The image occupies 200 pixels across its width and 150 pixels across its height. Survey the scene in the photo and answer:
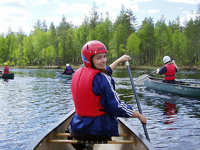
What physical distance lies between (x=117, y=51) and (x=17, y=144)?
54.3 meters

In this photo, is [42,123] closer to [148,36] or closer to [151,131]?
[151,131]

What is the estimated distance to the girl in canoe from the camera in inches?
99.1

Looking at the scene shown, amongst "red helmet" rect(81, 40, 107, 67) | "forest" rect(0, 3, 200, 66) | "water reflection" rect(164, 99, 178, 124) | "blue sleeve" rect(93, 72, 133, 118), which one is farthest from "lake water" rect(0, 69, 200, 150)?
"forest" rect(0, 3, 200, 66)

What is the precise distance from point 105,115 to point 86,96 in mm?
334

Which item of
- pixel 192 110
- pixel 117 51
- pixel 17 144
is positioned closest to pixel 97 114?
pixel 17 144

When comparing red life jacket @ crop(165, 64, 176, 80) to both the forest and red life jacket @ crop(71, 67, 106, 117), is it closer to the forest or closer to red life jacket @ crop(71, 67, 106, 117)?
red life jacket @ crop(71, 67, 106, 117)

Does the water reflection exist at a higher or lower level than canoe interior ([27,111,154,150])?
lower

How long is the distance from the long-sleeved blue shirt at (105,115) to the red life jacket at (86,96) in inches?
2.0

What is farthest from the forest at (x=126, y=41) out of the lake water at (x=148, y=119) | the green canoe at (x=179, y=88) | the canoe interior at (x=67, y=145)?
the canoe interior at (x=67, y=145)

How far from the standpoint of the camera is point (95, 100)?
2559mm

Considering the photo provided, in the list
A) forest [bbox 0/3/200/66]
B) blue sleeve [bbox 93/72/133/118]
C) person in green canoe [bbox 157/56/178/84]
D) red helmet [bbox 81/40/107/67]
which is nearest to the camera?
blue sleeve [bbox 93/72/133/118]

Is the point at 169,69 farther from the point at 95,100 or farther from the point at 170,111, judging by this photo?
the point at 95,100

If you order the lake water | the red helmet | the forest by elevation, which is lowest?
the lake water

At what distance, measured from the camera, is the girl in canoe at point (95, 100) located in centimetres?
252
